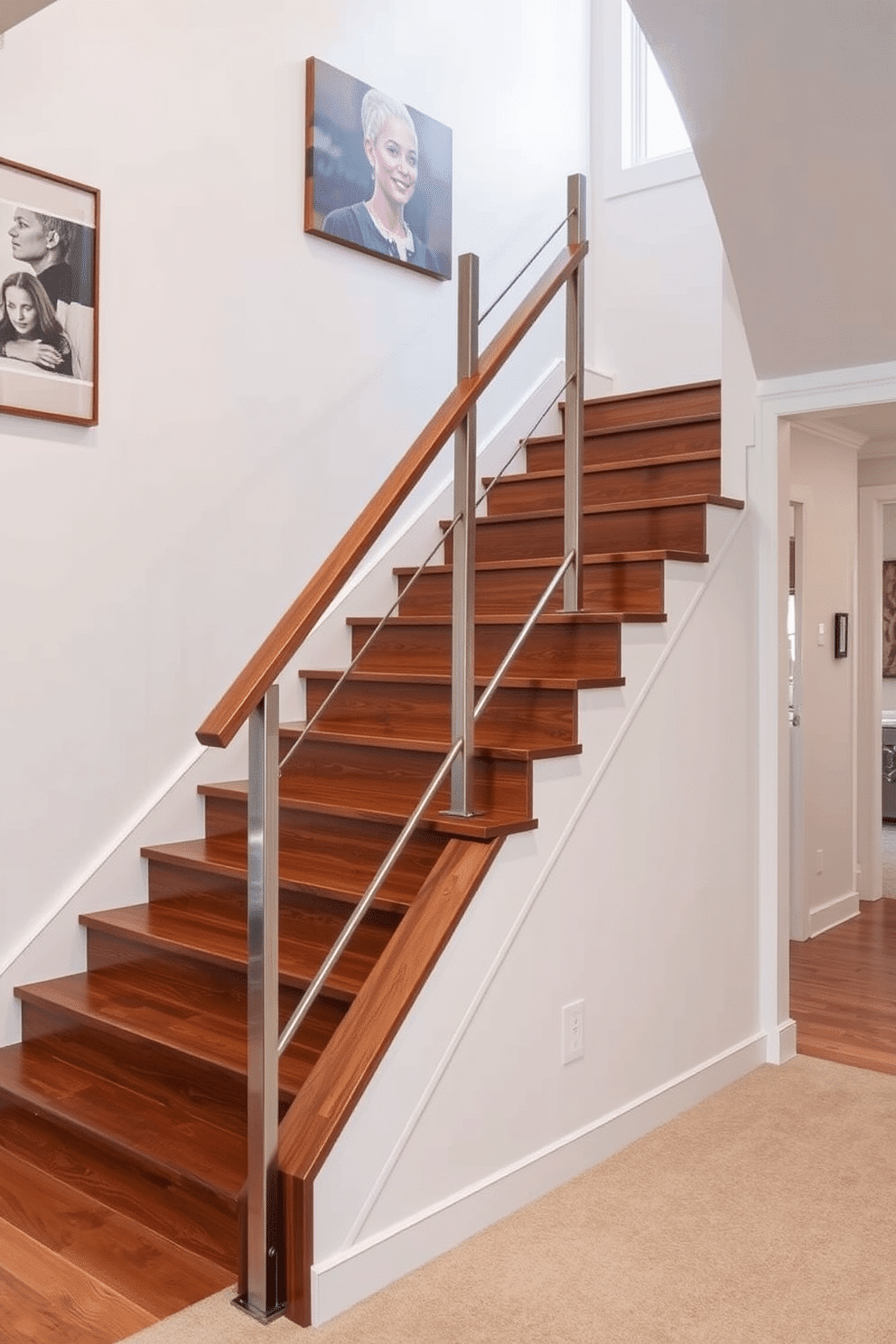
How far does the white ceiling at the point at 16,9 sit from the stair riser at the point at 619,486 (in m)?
1.96

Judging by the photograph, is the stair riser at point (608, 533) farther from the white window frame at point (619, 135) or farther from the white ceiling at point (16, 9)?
the white window frame at point (619, 135)

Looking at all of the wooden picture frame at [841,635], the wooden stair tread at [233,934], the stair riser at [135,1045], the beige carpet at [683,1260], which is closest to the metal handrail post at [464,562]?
the wooden stair tread at [233,934]

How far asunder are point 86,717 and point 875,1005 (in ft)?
8.58

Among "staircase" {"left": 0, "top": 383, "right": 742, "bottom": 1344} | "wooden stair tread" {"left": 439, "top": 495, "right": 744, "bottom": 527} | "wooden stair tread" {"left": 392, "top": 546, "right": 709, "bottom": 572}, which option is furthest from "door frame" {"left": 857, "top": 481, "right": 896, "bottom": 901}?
"wooden stair tread" {"left": 392, "top": 546, "right": 709, "bottom": 572}

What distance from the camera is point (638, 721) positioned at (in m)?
2.93

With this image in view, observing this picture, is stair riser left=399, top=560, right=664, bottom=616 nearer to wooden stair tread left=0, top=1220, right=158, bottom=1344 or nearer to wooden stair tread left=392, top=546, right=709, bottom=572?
wooden stair tread left=392, top=546, right=709, bottom=572

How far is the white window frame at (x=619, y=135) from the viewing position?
529cm

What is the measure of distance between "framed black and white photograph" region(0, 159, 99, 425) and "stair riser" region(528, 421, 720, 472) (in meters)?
1.59

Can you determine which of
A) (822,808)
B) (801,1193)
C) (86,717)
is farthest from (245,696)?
(822,808)

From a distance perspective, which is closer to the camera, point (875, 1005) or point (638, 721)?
point (638, 721)

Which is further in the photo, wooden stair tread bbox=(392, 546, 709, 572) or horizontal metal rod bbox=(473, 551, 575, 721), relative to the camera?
wooden stair tread bbox=(392, 546, 709, 572)

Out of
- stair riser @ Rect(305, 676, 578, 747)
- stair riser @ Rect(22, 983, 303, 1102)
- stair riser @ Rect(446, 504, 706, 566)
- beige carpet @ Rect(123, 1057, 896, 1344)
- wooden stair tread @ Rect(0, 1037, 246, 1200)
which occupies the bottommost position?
beige carpet @ Rect(123, 1057, 896, 1344)

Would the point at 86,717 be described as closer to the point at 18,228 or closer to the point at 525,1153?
the point at 18,228

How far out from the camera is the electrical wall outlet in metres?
2.66
